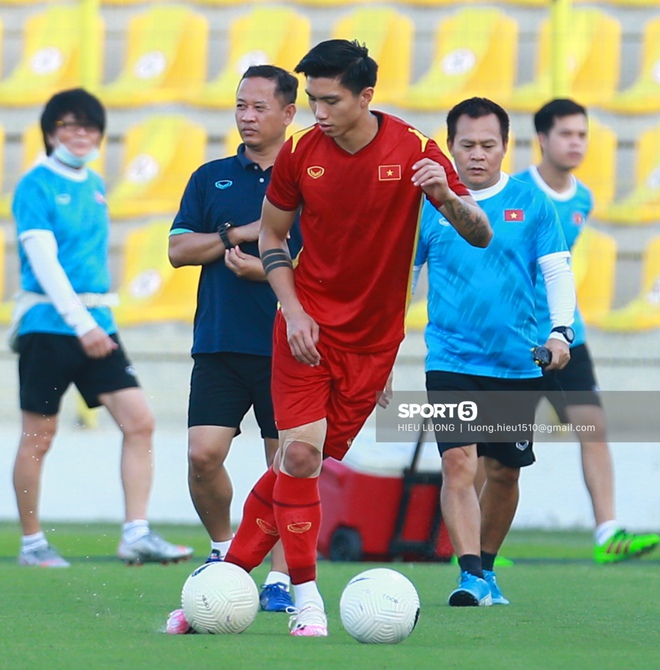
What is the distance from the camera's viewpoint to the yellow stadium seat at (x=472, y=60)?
11.4 meters

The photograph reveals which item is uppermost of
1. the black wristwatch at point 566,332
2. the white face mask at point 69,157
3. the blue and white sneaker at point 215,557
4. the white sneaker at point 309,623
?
the white face mask at point 69,157

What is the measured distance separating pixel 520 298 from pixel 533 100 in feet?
19.4

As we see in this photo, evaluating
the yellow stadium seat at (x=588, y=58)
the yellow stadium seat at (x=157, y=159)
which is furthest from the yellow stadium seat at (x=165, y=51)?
the yellow stadium seat at (x=588, y=58)

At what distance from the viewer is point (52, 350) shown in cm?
659

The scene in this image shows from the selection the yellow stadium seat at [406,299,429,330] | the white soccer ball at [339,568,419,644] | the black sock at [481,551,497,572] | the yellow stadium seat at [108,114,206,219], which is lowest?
the black sock at [481,551,497,572]

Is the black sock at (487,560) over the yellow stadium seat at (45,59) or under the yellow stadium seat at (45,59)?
under

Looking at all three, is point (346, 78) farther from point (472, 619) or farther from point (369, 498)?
point (369, 498)

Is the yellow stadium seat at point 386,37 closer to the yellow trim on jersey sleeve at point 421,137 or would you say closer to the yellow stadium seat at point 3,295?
the yellow stadium seat at point 3,295

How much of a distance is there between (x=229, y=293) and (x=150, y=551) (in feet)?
5.96

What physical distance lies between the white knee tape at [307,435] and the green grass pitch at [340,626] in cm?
54

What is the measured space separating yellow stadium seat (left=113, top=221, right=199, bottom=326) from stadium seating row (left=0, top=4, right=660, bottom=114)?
129 centimetres

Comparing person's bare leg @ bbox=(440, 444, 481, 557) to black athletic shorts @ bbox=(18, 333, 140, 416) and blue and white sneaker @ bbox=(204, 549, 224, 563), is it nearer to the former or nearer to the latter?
blue and white sneaker @ bbox=(204, 549, 224, 563)

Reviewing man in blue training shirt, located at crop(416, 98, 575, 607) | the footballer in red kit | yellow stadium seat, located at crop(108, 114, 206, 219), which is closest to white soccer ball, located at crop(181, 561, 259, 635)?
the footballer in red kit

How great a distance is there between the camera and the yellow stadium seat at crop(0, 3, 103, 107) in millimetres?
11777
